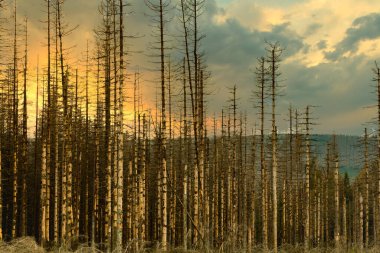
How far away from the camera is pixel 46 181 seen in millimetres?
23031

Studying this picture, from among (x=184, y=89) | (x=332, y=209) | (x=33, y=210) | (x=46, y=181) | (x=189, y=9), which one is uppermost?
(x=189, y=9)

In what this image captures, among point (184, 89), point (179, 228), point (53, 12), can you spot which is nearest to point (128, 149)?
point (179, 228)

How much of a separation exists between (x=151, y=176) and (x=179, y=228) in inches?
312

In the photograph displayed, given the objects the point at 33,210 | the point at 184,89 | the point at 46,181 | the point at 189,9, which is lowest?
the point at 33,210

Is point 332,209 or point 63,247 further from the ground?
point 63,247

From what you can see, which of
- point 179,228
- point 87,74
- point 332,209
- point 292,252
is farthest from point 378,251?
point 332,209

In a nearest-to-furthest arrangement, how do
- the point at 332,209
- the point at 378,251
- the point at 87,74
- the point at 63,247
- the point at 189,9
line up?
the point at 63,247, the point at 189,9, the point at 378,251, the point at 87,74, the point at 332,209

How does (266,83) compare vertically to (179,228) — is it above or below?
above

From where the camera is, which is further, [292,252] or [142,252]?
[292,252]

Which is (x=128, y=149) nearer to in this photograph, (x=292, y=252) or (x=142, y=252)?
(x=292, y=252)

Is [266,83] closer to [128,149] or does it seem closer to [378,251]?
[378,251]

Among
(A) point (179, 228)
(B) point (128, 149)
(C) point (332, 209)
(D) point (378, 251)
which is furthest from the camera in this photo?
(C) point (332, 209)

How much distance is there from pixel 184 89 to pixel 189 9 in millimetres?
4950

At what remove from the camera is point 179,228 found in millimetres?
37312
